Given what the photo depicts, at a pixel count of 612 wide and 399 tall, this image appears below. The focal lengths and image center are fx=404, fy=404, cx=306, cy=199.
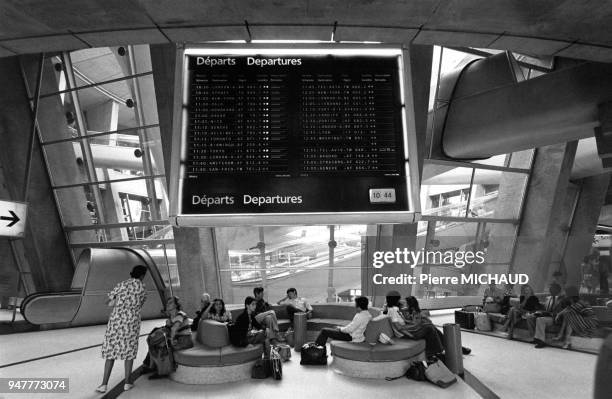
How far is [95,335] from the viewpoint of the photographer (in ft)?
33.6

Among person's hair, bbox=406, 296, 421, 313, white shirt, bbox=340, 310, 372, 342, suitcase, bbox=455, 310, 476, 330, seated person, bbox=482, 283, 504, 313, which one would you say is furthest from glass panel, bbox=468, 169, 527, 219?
white shirt, bbox=340, 310, 372, 342

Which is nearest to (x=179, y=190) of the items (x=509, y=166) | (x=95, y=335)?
(x=95, y=335)

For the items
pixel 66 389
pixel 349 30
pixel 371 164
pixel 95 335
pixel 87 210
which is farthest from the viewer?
pixel 87 210

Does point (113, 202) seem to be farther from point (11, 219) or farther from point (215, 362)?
point (215, 362)

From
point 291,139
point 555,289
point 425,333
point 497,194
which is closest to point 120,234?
point 425,333

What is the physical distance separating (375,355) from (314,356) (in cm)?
123

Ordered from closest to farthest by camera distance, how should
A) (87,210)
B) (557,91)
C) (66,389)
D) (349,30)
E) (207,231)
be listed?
(349,30) < (66,389) < (557,91) < (207,231) < (87,210)

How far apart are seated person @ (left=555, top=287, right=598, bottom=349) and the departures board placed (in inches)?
275

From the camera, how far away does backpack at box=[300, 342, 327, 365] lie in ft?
22.5

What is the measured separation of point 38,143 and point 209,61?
12.0 metres

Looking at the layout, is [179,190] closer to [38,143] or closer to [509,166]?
[38,143]

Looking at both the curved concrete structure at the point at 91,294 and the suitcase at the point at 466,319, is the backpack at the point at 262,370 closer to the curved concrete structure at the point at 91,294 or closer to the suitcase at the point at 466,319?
the suitcase at the point at 466,319

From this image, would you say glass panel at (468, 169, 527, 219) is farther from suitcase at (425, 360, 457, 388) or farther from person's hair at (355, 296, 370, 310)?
suitcase at (425, 360, 457, 388)

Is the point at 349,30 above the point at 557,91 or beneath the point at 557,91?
beneath
